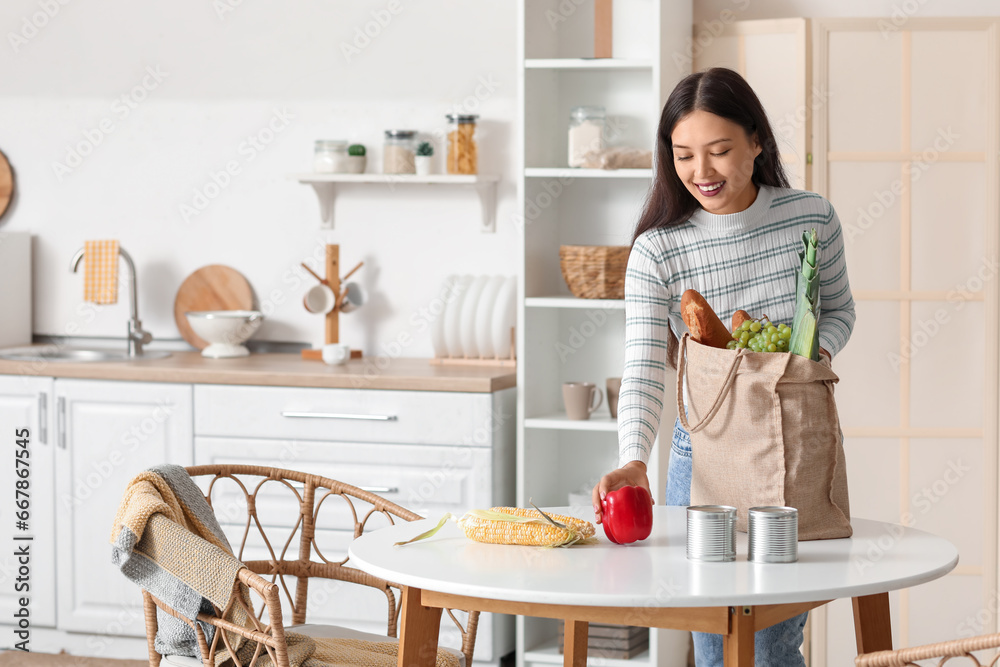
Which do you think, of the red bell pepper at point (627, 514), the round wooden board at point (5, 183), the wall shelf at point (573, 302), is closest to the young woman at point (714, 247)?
the red bell pepper at point (627, 514)

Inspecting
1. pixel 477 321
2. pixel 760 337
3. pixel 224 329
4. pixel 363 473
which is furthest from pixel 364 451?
pixel 760 337

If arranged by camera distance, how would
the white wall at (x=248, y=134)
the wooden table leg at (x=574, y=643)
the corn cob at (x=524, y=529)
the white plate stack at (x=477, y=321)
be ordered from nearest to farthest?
the corn cob at (x=524, y=529)
the wooden table leg at (x=574, y=643)
the white plate stack at (x=477, y=321)
the white wall at (x=248, y=134)

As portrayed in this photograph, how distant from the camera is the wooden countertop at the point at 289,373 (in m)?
2.96

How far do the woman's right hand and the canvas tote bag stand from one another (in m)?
0.09

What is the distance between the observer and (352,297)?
3.49 metres

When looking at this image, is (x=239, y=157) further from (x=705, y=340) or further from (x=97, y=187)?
(x=705, y=340)

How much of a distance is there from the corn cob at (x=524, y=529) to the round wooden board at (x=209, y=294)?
7.43 ft

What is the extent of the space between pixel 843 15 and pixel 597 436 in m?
1.43

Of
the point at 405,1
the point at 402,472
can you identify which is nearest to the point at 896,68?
the point at 405,1

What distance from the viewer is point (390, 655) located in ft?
6.10

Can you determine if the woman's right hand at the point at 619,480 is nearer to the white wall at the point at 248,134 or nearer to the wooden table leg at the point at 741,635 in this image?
the wooden table leg at the point at 741,635

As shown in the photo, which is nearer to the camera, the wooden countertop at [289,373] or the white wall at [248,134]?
the wooden countertop at [289,373]

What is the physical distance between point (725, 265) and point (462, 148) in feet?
5.49

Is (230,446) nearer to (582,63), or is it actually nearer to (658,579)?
(582,63)
